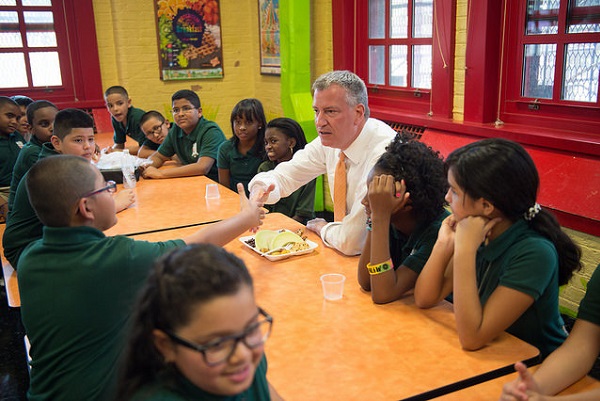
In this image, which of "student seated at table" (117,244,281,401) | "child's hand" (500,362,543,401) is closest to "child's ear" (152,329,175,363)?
"student seated at table" (117,244,281,401)

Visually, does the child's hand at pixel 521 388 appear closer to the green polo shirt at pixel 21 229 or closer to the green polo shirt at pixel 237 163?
the green polo shirt at pixel 21 229

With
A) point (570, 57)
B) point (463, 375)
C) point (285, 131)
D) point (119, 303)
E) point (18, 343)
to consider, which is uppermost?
point (570, 57)

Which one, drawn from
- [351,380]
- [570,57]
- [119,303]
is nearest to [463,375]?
[351,380]

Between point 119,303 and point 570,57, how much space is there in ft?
10.3

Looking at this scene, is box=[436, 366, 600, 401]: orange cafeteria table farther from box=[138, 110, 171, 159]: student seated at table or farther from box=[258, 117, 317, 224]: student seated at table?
box=[138, 110, 171, 159]: student seated at table

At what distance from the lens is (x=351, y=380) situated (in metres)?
1.50

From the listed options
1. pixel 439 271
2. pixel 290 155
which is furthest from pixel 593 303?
pixel 290 155

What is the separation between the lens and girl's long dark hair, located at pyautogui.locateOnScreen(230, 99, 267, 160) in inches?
158

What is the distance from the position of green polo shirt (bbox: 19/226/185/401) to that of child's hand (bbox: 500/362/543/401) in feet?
3.25

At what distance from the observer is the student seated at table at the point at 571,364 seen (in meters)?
1.35

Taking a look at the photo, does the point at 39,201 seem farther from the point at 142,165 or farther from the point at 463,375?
the point at 142,165

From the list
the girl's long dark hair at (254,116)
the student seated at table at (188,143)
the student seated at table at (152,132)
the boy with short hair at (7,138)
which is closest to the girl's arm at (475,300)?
the girl's long dark hair at (254,116)

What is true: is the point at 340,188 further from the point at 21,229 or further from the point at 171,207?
the point at 21,229

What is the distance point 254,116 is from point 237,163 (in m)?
0.40
